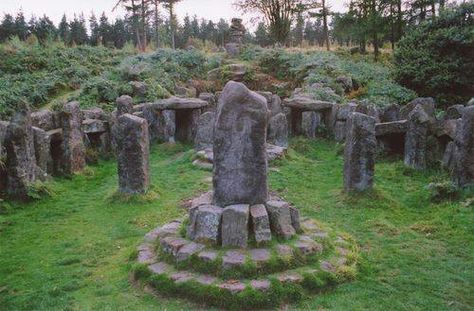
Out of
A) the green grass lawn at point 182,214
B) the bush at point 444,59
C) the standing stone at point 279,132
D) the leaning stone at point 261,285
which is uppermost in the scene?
the bush at point 444,59

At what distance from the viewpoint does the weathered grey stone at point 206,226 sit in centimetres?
723

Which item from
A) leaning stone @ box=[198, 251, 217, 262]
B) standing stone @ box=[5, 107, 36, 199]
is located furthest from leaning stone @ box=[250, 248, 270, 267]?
standing stone @ box=[5, 107, 36, 199]

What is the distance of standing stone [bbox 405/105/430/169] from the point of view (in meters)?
13.2

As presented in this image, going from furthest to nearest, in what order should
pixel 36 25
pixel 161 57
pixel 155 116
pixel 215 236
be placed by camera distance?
pixel 36 25 < pixel 161 57 < pixel 155 116 < pixel 215 236

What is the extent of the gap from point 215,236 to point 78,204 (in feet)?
18.3

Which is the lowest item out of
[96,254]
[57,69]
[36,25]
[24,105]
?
[96,254]

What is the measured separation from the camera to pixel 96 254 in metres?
8.27

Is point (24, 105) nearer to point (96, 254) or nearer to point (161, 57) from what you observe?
point (96, 254)

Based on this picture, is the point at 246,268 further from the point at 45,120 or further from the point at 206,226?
the point at 45,120

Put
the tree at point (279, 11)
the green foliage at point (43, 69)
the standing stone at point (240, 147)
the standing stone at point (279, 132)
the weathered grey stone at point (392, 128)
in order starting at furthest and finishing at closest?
the tree at point (279, 11)
the green foliage at point (43, 69)
the standing stone at point (279, 132)
the weathered grey stone at point (392, 128)
the standing stone at point (240, 147)

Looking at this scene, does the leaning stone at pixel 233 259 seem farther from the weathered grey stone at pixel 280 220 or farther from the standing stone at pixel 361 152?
the standing stone at pixel 361 152

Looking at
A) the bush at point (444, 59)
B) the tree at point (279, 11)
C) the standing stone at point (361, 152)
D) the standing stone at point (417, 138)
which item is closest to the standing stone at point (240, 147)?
the standing stone at point (361, 152)

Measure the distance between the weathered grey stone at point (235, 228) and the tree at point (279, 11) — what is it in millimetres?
36827

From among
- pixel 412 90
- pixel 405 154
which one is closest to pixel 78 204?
pixel 405 154
